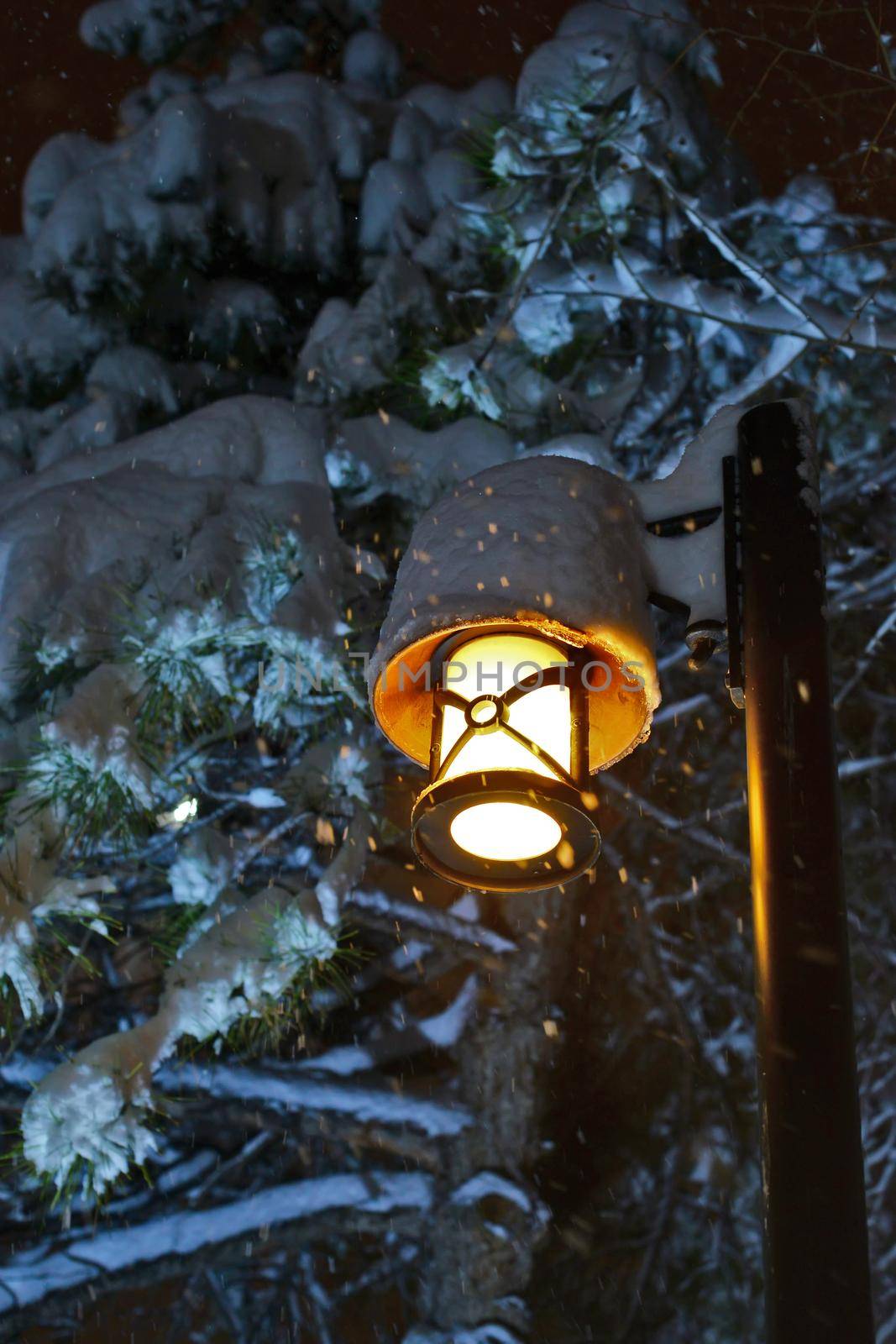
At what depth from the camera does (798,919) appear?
1.14m

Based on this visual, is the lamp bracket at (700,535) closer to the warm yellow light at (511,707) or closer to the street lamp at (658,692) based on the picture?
the street lamp at (658,692)

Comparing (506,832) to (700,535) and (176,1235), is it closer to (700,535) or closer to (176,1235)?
(700,535)

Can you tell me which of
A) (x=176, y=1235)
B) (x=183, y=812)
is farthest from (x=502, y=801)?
(x=176, y=1235)

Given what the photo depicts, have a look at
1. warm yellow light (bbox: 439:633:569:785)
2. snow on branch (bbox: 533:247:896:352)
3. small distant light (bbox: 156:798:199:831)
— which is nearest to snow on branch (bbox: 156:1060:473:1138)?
small distant light (bbox: 156:798:199:831)

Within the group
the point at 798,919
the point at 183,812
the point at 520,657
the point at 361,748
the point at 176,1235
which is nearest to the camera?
the point at 798,919

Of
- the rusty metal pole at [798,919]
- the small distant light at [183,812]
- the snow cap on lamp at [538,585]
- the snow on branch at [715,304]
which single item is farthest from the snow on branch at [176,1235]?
the rusty metal pole at [798,919]

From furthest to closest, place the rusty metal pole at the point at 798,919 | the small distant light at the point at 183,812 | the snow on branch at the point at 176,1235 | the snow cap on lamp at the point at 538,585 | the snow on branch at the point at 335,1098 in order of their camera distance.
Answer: the snow on branch at the point at 176,1235, the snow on branch at the point at 335,1098, the small distant light at the point at 183,812, the snow cap on lamp at the point at 538,585, the rusty metal pole at the point at 798,919

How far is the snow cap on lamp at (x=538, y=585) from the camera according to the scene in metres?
1.39

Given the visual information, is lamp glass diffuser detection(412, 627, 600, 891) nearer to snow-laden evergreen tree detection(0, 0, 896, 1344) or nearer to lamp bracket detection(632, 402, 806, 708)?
lamp bracket detection(632, 402, 806, 708)

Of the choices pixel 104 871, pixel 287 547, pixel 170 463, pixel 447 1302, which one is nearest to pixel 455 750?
pixel 287 547

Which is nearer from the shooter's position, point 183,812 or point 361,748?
point 361,748

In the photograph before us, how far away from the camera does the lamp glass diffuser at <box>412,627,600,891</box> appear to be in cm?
141

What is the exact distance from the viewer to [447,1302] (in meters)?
3.96

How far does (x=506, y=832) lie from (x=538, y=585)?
36 centimetres
